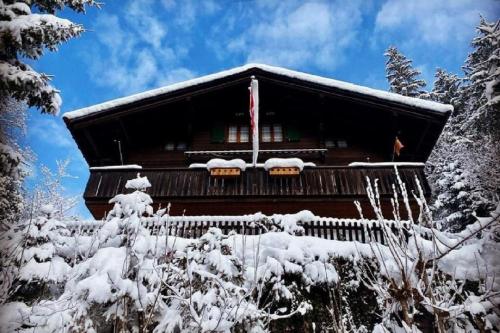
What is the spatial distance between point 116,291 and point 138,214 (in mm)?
1321

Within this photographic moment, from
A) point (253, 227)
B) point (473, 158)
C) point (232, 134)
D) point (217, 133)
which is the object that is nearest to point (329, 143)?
point (232, 134)

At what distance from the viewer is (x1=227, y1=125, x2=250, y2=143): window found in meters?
16.4

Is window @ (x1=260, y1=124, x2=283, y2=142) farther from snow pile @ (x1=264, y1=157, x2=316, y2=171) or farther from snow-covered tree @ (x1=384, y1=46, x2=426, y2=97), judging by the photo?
snow-covered tree @ (x1=384, y1=46, x2=426, y2=97)

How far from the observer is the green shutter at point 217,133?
16.3m

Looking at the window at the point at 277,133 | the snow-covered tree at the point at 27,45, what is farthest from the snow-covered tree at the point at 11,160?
the window at the point at 277,133

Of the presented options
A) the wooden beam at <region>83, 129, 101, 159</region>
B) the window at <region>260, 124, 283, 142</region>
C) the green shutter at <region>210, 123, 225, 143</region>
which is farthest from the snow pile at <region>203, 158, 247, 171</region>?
the wooden beam at <region>83, 129, 101, 159</region>

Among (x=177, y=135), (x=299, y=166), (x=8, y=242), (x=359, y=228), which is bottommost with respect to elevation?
(x=8, y=242)

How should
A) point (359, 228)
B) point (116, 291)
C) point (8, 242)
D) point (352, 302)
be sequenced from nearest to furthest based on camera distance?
point (116, 291) → point (8, 242) → point (352, 302) → point (359, 228)

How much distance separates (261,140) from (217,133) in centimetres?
200

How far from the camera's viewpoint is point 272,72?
15383 millimetres

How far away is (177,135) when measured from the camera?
16.5 meters

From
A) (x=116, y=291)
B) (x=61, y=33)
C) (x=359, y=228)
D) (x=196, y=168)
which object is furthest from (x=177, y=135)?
(x=116, y=291)

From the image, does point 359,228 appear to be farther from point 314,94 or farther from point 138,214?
point 314,94

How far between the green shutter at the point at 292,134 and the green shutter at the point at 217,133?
2.91 m
